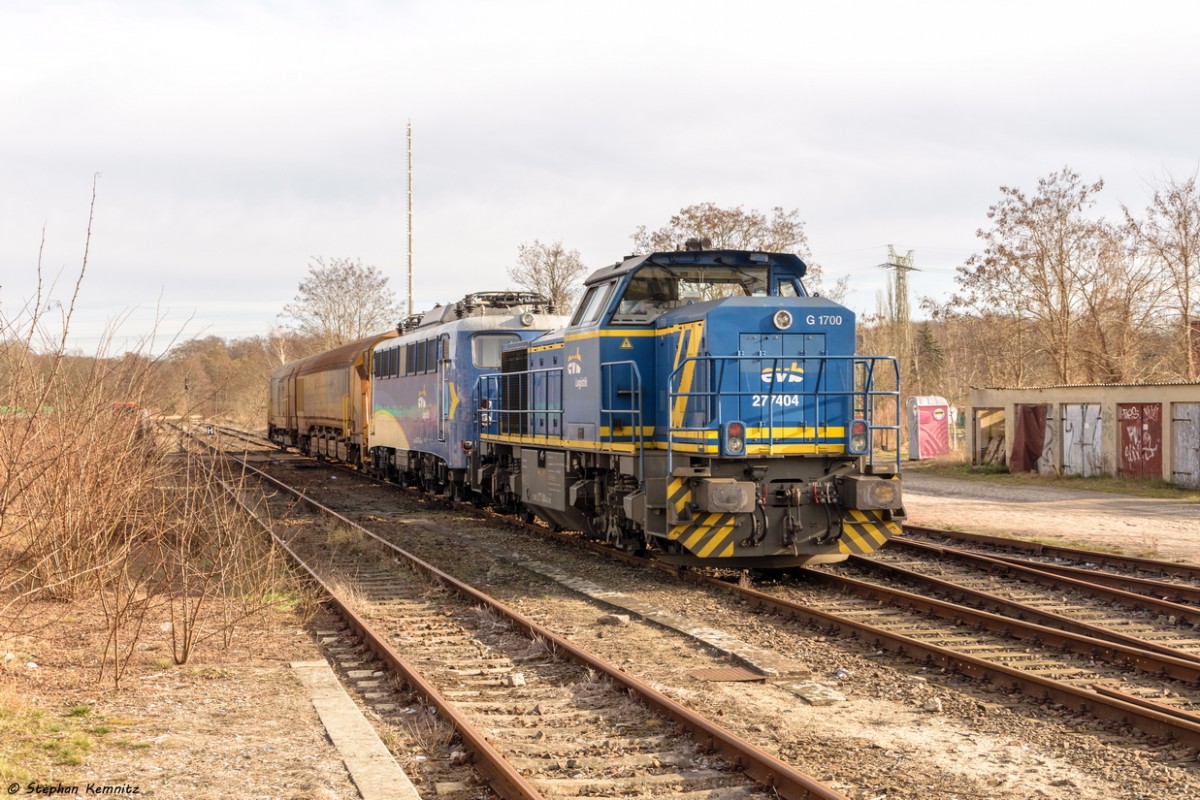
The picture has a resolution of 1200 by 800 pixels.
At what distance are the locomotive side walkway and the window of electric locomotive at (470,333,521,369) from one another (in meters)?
7.43

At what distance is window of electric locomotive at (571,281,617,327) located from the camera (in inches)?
485

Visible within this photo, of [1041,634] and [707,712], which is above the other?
[1041,634]

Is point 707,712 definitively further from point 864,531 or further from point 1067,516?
point 1067,516

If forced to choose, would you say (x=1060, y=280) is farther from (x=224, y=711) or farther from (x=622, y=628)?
(x=224, y=711)

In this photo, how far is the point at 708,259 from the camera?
12.2m

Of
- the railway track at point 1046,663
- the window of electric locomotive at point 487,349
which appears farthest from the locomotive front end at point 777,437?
the window of electric locomotive at point 487,349

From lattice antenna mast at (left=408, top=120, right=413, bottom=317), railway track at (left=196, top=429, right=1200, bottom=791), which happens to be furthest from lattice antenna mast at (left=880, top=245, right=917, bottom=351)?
railway track at (left=196, top=429, right=1200, bottom=791)

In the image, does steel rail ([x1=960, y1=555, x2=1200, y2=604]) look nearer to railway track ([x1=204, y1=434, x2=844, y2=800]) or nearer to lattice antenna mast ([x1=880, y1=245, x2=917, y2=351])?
railway track ([x1=204, y1=434, x2=844, y2=800])

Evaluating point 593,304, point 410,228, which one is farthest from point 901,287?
point 593,304

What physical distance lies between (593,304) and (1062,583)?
5.91 meters

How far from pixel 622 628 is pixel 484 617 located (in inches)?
54.5

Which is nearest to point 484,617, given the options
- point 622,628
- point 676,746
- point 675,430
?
point 622,628

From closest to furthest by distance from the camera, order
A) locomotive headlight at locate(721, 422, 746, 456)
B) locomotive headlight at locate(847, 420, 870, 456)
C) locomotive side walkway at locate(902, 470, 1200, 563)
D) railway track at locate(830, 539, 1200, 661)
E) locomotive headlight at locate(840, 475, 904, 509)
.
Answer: railway track at locate(830, 539, 1200, 661)
locomotive headlight at locate(721, 422, 746, 456)
locomotive headlight at locate(840, 475, 904, 509)
locomotive headlight at locate(847, 420, 870, 456)
locomotive side walkway at locate(902, 470, 1200, 563)

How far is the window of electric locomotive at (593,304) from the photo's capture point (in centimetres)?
1231
